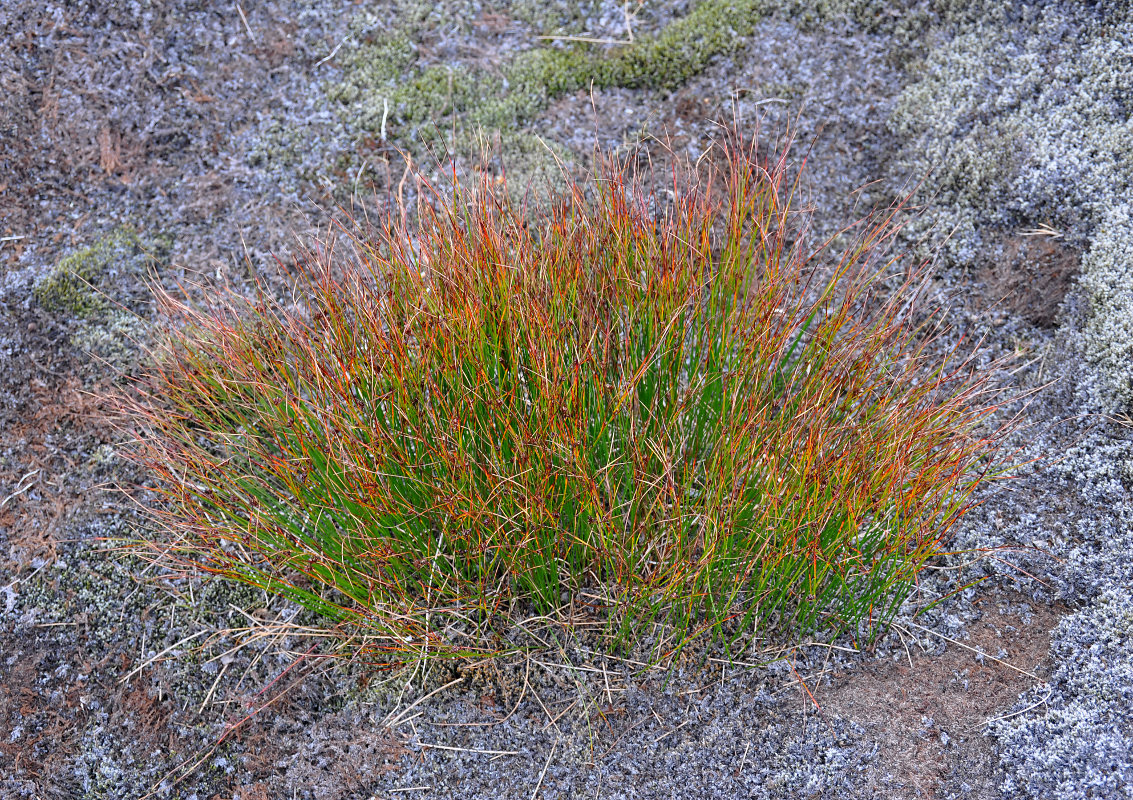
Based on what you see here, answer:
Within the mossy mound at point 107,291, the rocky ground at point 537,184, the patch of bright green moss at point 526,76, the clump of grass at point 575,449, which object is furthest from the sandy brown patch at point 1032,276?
the mossy mound at point 107,291

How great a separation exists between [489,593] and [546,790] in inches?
18.2

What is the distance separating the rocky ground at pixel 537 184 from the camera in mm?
1870

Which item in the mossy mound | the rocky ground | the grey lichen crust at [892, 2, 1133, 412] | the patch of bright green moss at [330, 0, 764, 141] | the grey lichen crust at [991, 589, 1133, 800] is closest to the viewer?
the grey lichen crust at [991, 589, 1133, 800]

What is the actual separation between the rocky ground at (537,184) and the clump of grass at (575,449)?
7.2 inches

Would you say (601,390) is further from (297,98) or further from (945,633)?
(297,98)

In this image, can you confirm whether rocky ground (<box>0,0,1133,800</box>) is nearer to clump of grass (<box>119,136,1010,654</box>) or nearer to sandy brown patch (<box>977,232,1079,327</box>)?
sandy brown patch (<box>977,232,1079,327</box>)

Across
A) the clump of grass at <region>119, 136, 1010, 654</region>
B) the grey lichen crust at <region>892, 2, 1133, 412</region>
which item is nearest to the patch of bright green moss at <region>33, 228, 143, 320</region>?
the clump of grass at <region>119, 136, 1010, 654</region>

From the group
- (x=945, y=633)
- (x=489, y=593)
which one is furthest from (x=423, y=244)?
(x=945, y=633)

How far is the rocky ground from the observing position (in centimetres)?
187

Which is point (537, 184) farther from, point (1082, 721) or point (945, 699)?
point (1082, 721)

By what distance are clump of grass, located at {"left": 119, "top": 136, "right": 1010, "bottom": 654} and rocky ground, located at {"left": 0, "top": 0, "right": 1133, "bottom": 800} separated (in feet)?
0.60

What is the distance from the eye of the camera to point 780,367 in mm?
2029

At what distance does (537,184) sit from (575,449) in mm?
1477

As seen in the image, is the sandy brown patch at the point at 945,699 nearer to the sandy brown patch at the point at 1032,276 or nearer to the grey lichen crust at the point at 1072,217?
the grey lichen crust at the point at 1072,217
